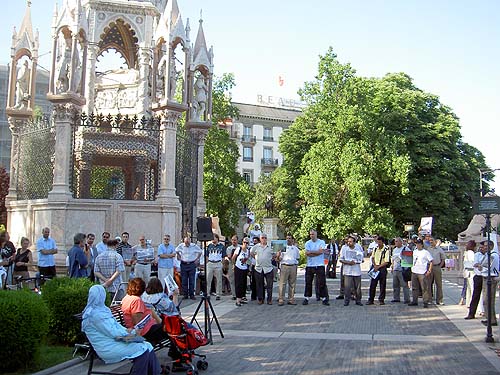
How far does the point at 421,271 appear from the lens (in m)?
15.8

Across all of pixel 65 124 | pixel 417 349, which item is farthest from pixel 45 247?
pixel 417 349

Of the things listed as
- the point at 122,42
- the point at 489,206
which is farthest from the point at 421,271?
the point at 122,42

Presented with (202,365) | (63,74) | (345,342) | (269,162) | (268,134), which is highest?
(268,134)

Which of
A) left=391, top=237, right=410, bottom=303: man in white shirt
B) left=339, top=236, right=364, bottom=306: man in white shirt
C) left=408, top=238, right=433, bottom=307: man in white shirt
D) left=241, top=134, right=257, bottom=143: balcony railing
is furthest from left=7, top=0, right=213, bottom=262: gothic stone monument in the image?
left=241, top=134, right=257, bottom=143: balcony railing

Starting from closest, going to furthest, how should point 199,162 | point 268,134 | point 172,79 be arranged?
point 172,79 < point 199,162 < point 268,134

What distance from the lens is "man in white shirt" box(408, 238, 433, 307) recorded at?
51.6 feet

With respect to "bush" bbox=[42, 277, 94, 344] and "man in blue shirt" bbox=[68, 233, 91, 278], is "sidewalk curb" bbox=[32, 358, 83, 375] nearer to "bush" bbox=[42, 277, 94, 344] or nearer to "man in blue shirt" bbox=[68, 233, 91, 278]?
"bush" bbox=[42, 277, 94, 344]

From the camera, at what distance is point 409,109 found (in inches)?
1618

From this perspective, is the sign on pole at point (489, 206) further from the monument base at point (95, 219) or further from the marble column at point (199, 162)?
the marble column at point (199, 162)

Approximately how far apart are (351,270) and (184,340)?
8.77 meters

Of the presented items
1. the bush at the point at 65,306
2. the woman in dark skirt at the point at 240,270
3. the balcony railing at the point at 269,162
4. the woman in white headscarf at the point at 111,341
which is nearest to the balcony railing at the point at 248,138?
the balcony railing at the point at 269,162

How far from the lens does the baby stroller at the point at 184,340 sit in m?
7.85

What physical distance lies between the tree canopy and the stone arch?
50.3 ft

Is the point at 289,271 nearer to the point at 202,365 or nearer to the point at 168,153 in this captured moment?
the point at 168,153
